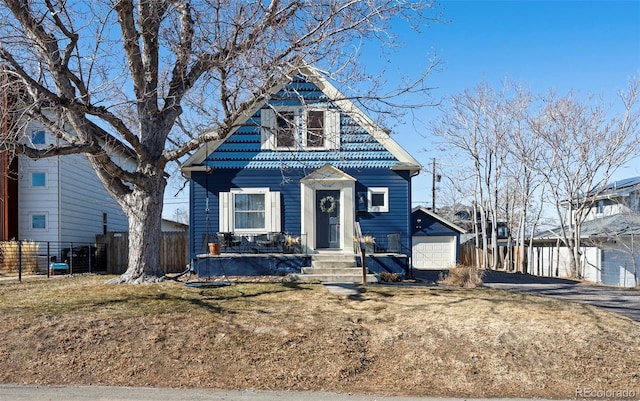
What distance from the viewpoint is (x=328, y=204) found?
1680cm

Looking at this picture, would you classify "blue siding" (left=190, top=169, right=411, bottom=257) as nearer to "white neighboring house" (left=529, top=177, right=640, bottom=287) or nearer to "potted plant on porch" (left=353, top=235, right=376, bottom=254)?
"potted plant on porch" (left=353, top=235, right=376, bottom=254)

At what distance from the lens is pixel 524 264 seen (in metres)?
30.6

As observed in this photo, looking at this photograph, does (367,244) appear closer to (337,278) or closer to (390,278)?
(390,278)

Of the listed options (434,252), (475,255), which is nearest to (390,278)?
(434,252)

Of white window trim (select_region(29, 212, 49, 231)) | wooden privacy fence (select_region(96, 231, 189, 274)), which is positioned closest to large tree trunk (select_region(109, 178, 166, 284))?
wooden privacy fence (select_region(96, 231, 189, 274))

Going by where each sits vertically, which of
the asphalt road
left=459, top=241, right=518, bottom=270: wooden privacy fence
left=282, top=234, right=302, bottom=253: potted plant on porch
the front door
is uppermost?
the front door

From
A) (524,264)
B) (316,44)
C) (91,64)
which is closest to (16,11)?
(91,64)

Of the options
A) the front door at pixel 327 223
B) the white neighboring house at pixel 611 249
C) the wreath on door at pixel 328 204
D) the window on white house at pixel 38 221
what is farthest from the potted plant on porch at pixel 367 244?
the white neighboring house at pixel 611 249

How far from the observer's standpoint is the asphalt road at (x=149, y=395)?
6340 mm

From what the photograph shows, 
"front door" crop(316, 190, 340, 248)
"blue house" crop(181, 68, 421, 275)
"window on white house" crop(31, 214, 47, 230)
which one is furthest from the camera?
"window on white house" crop(31, 214, 47, 230)

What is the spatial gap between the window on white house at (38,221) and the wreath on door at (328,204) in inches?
427

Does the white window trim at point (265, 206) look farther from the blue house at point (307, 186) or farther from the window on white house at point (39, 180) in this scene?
the window on white house at point (39, 180)

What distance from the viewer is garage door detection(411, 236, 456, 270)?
28516mm

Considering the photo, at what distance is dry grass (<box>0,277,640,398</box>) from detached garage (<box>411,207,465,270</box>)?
17.7m
